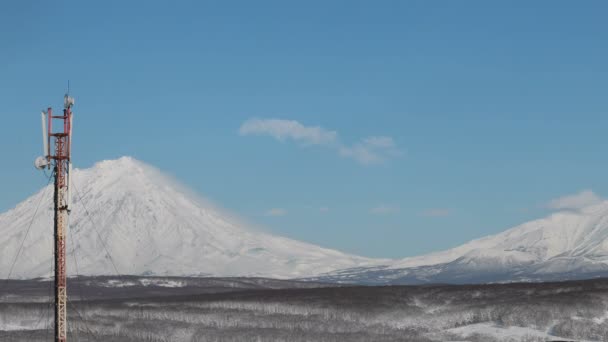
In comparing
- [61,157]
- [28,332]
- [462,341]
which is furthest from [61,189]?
[28,332]

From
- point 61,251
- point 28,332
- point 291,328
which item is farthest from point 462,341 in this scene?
point 61,251

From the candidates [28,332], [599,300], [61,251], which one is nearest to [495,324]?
[599,300]

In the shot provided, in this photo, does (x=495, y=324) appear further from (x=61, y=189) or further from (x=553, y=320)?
(x=61, y=189)

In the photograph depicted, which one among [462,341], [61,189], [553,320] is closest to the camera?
[61,189]

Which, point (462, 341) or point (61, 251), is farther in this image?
point (462, 341)

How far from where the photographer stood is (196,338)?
18975cm

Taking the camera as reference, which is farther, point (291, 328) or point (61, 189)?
point (291, 328)

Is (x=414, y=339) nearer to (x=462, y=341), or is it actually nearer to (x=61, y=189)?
(x=462, y=341)

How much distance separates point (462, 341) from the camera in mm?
176125

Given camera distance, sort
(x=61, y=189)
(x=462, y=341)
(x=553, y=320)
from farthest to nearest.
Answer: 1. (x=553, y=320)
2. (x=462, y=341)
3. (x=61, y=189)

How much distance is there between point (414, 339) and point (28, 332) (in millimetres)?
66039

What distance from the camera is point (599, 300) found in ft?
652

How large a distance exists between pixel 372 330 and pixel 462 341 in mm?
23396

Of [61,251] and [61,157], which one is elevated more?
[61,157]
